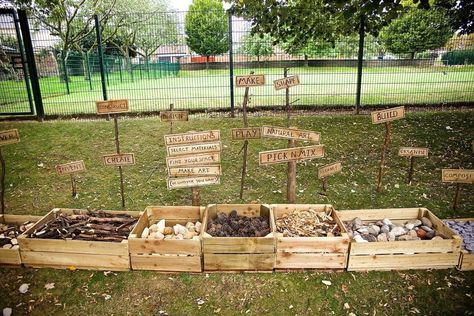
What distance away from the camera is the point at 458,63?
9125 millimetres

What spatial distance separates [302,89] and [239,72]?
3.18 m

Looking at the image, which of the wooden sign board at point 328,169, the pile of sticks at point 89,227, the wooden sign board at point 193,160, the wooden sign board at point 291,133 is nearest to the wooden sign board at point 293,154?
the wooden sign board at point 291,133

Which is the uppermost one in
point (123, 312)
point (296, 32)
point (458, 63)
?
point (296, 32)

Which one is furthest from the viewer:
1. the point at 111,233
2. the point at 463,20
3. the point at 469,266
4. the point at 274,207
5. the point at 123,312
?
the point at 463,20

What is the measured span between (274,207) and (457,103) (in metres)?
8.28

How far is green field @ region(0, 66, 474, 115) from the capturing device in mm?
9242

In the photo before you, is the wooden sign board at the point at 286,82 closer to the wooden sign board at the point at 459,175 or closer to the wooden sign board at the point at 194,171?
the wooden sign board at the point at 194,171

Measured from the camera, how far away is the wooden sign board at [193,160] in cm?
409

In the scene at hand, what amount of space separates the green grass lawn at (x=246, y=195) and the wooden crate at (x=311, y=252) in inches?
4.5

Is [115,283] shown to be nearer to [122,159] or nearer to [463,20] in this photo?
[122,159]

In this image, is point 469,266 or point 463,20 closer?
point 469,266

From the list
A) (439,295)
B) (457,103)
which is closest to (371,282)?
(439,295)

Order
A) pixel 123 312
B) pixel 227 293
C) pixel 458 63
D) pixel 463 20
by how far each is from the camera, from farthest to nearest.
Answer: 1. pixel 458 63
2. pixel 463 20
3. pixel 227 293
4. pixel 123 312

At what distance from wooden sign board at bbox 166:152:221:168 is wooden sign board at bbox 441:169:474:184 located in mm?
3073
